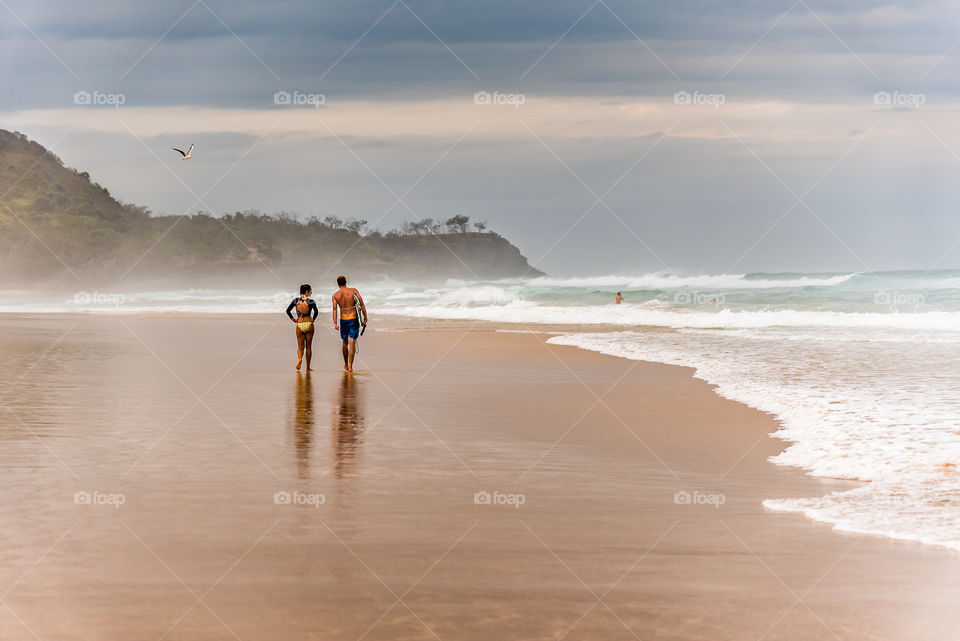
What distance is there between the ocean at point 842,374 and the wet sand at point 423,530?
0.47 meters

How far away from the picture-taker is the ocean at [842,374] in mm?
7965

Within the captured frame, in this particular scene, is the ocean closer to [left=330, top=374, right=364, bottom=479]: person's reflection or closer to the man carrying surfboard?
[left=330, top=374, right=364, bottom=479]: person's reflection

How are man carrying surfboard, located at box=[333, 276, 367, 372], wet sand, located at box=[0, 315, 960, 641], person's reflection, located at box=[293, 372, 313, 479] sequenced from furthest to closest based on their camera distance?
man carrying surfboard, located at box=[333, 276, 367, 372] → person's reflection, located at box=[293, 372, 313, 479] → wet sand, located at box=[0, 315, 960, 641]

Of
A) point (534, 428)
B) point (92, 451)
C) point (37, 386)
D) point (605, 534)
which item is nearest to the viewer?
point (605, 534)

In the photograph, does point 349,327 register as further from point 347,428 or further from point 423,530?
point 423,530

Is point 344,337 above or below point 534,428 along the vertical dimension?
above

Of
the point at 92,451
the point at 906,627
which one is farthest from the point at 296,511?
the point at 906,627

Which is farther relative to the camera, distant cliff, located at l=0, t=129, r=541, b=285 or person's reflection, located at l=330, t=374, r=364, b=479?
distant cliff, located at l=0, t=129, r=541, b=285

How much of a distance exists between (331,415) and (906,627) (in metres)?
8.80

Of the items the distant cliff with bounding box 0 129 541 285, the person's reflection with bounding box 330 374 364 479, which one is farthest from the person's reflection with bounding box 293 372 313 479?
the distant cliff with bounding box 0 129 541 285

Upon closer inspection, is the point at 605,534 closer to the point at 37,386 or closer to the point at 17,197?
the point at 37,386

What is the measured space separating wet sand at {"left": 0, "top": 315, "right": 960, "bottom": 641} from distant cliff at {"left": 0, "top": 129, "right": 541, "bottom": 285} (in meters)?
119

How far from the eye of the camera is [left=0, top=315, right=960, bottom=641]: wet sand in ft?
16.6

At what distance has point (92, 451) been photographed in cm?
972
